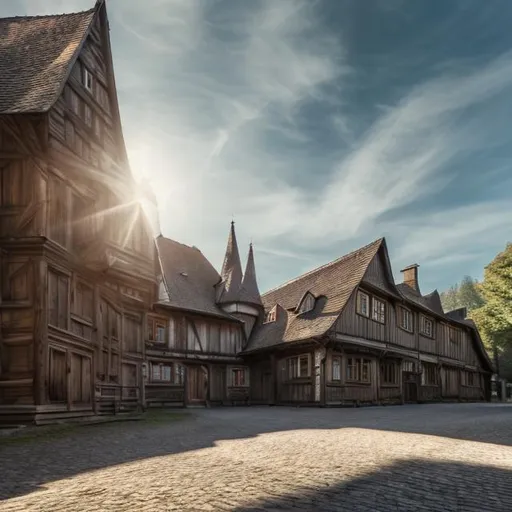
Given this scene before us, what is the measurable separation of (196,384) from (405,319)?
13676 mm

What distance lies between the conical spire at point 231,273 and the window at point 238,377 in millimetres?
4210

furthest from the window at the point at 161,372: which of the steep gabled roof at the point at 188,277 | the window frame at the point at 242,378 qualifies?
the window frame at the point at 242,378

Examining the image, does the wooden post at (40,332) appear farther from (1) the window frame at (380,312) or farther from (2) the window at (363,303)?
(1) the window frame at (380,312)

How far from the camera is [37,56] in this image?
16688 mm

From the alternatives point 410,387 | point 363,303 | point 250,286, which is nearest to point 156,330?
point 250,286

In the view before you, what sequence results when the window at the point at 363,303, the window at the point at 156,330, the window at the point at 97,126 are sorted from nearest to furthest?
the window at the point at 97,126 < the window at the point at 156,330 < the window at the point at 363,303

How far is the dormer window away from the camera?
92.4 ft

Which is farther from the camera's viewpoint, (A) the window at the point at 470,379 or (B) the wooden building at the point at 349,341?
(A) the window at the point at 470,379

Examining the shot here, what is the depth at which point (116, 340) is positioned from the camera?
18.9 m

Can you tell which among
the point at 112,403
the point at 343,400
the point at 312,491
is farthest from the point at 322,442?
the point at 343,400

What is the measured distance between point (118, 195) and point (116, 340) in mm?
5264

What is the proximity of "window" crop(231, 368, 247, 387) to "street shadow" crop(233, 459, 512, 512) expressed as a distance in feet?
78.9

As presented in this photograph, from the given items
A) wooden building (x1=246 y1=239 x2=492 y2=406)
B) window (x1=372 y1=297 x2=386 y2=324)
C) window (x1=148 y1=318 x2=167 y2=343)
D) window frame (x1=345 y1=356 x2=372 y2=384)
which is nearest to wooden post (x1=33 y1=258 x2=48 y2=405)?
window (x1=148 y1=318 x2=167 y2=343)

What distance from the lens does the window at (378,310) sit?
2919cm
